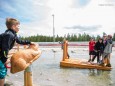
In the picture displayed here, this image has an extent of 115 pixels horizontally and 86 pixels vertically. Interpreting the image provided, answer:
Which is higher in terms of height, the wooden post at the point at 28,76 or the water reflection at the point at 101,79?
the wooden post at the point at 28,76

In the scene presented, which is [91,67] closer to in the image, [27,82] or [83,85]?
[83,85]

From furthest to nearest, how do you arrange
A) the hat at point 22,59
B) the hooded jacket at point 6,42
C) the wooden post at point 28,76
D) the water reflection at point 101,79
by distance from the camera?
1. the water reflection at point 101,79
2. the wooden post at point 28,76
3. the hat at point 22,59
4. the hooded jacket at point 6,42

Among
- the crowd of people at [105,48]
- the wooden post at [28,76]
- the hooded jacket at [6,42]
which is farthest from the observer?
the crowd of people at [105,48]

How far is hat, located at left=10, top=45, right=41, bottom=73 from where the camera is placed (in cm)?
468

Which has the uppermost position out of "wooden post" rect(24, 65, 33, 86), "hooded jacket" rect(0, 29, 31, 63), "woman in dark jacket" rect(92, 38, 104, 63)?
"hooded jacket" rect(0, 29, 31, 63)

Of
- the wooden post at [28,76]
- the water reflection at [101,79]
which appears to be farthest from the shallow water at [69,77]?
the wooden post at [28,76]

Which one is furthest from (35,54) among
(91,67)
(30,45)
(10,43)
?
(91,67)

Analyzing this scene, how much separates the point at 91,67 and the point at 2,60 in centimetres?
1006

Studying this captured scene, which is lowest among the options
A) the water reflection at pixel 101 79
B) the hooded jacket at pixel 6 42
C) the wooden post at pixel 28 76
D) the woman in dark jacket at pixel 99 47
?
the water reflection at pixel 101 79

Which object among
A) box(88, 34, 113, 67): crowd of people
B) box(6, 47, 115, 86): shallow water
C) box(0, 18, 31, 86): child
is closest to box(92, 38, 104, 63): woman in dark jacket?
box(88, 34, 113, 67): crowd of people

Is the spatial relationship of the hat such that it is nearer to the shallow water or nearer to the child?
the child

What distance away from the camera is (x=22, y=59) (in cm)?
473

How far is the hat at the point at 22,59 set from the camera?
4.68 meters

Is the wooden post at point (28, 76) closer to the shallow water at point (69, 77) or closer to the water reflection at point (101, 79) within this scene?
the shallow water at point (69, 77)
